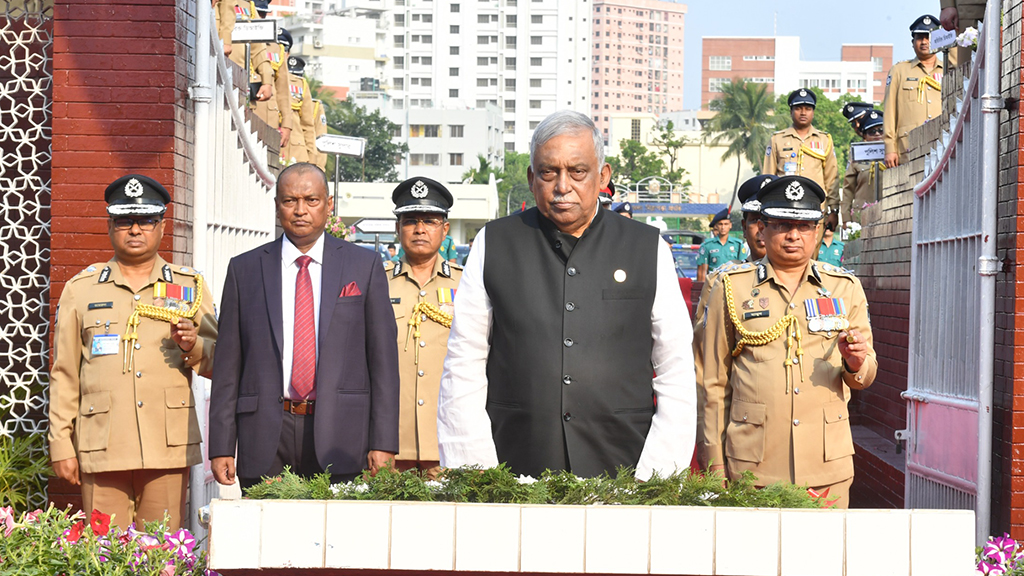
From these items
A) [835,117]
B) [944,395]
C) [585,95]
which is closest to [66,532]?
[944,395]

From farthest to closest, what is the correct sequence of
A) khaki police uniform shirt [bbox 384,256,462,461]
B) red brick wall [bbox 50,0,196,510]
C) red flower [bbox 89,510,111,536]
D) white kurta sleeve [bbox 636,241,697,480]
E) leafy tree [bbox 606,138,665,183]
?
leafy tree [bbox 606,138,665,183]
khaki police uniform shirt [bbox 384,256,462,461]
red brick wall [bbox 50,0,196,510]
red flower [bbox 89,510,111,536]
white kurta sleeve [bbox 636,241,697,480]

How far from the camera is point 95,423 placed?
17.4 feet

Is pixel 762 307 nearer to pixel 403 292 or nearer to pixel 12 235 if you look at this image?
pixel 403 292

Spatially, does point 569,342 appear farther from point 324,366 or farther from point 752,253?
point 752,253

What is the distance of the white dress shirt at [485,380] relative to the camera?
3.56m

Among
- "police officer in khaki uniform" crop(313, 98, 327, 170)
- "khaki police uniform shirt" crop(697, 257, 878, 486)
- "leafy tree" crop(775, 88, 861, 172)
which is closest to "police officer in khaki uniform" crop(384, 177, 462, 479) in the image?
"khaki police uniform shirt" crop(697, 257, 878, 486)

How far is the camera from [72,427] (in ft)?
17.6

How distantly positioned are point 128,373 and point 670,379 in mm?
2808

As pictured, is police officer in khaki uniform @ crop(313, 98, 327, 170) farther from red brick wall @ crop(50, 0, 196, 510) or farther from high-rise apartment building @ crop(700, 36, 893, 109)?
high-rise apartment building @ crop(700, 36, 893, 109)

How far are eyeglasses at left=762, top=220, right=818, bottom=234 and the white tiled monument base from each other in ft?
8.33

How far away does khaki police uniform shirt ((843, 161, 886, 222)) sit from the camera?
1212 cm

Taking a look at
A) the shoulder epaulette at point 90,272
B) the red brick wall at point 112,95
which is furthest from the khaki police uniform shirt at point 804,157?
the shoulder epaulette at point 90,272

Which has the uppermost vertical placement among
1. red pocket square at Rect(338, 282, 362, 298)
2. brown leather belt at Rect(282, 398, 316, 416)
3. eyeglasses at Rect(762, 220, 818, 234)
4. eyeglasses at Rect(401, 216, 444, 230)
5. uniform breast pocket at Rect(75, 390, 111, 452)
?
eyeglasses at Rect(401, 216, 444, 230)

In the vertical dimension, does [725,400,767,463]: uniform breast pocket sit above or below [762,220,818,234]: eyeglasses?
below
